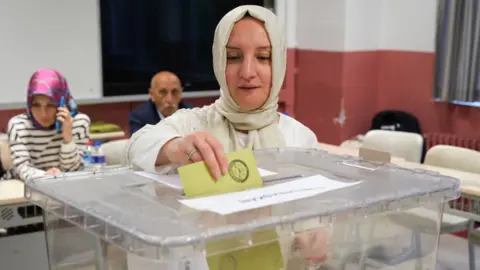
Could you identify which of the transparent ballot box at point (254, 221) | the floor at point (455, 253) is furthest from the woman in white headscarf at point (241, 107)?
the floor at point (455, 253)

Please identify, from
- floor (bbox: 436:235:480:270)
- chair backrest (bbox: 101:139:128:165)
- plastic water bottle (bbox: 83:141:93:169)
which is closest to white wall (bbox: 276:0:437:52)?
floor (bbox: 436:235:480:270)

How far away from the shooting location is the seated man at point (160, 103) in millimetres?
4047

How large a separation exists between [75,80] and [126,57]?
1.65 feet

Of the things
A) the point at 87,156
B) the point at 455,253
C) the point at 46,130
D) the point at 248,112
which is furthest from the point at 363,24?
the point at 248,112

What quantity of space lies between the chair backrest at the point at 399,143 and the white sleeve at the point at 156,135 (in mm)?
2577

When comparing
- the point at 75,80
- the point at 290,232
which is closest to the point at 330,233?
the point at 290,232

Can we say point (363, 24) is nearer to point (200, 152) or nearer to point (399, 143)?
point (399, 143)

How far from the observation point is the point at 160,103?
4.15 metres

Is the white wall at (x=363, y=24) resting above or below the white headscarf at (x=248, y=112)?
above

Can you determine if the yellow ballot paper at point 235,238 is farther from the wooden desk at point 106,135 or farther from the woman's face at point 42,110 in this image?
the wooden desk at point 106,135

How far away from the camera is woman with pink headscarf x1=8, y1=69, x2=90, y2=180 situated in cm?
331

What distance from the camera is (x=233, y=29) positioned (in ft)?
4.45

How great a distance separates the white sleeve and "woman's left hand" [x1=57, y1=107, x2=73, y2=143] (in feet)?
6.61

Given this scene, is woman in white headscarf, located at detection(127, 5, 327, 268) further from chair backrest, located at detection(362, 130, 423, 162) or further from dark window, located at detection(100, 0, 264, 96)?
dark window, located at detection(100, 0, 264, 96)
